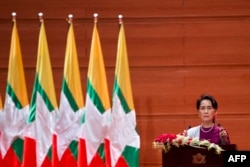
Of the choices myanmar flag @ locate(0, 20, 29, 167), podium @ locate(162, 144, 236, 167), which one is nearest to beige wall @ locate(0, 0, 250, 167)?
myanmar flag @ locate(0, 20, 29, 167)

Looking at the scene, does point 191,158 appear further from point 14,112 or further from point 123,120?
point 14,112

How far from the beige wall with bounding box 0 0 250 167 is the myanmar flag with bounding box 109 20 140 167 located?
1.67 ft

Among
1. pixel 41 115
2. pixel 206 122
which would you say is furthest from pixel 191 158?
pixel 41 115

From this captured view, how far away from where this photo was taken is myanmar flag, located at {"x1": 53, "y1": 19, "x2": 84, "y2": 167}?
5629mm

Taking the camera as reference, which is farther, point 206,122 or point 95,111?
point 95,111

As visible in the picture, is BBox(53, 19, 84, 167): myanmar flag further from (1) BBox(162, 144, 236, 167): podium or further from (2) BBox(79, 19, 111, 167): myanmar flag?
(1) BBox(162, 144, 236, 167): podium

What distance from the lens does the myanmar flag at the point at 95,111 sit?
18.2 ft

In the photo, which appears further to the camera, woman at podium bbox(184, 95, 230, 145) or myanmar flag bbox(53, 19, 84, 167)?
myanmar flag bbox(53, 19, 84, 167)

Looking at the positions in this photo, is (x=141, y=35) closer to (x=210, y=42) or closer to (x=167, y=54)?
(x=167, y=54)

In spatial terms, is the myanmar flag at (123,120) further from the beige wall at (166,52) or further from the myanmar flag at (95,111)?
the beige wall at (166,52)

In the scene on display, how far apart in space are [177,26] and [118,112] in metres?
1.25

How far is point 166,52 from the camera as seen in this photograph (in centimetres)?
618

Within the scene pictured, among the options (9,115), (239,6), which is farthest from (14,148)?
(239,6)

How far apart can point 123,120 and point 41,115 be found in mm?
824
